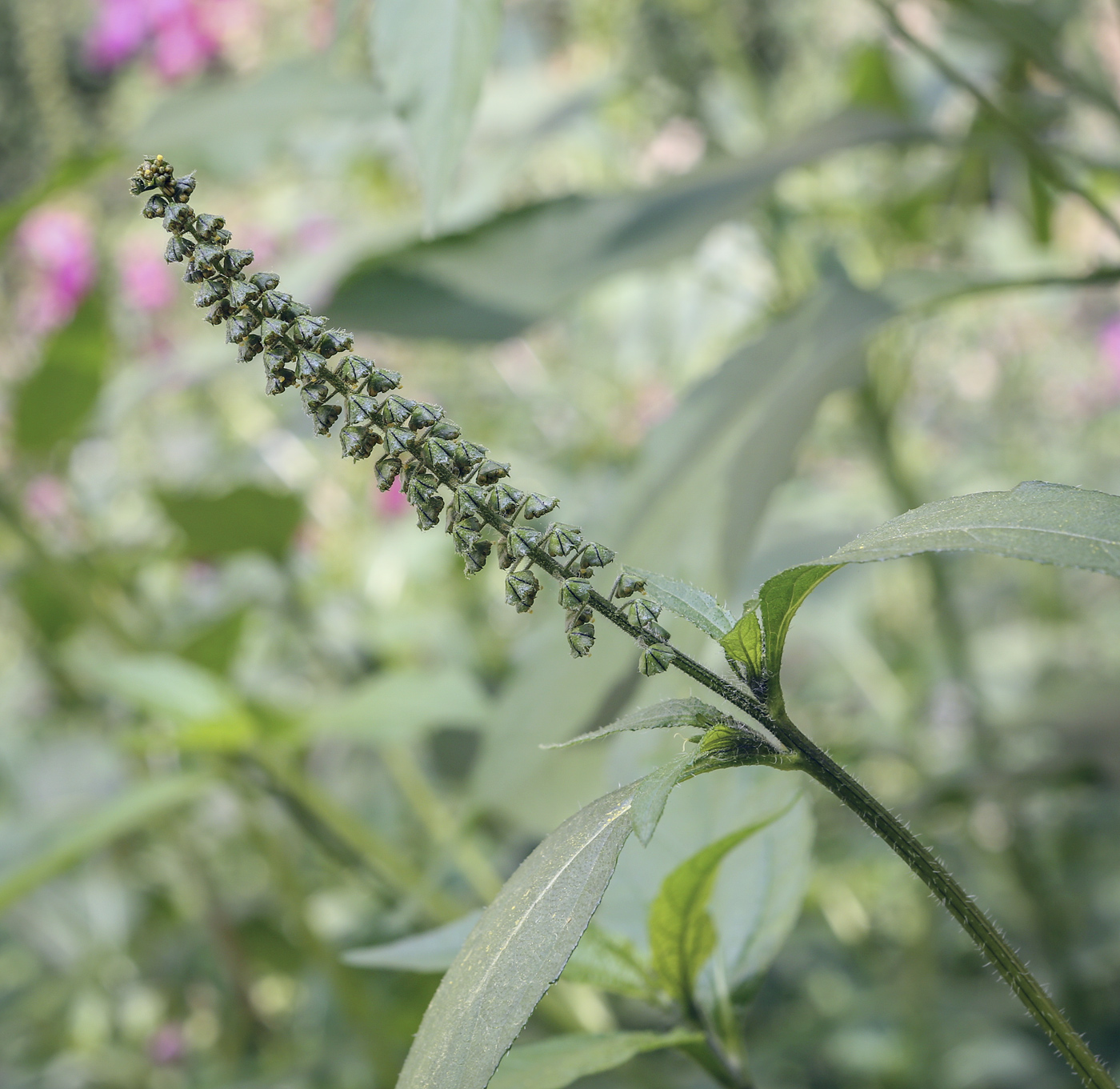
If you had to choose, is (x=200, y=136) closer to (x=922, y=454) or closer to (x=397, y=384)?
(x=397, y=384)

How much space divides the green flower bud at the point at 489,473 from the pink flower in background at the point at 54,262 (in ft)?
3.46

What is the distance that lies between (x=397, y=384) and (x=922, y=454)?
133cm

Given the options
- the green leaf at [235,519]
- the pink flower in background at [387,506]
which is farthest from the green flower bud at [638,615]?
the pink flower in background at [387,506]

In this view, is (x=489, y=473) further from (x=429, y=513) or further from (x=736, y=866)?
(x=736, y=866)

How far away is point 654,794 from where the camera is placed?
0.57ft

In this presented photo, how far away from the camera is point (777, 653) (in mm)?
194

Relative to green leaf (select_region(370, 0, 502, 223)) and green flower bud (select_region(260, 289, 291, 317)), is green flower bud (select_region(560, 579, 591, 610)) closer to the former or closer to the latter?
green flower bud (select_region(260, 289, 291, 317))

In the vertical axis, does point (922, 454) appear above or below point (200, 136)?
below

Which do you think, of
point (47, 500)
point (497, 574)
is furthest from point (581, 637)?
point (47, 500)

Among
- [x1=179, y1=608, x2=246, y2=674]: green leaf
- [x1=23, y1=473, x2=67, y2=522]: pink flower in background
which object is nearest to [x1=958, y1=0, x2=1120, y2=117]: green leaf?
[x1=179, y1=608, x2=246, y2=674]: green leaf

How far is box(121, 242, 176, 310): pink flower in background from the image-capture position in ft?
4.70

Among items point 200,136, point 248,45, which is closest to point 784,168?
point 200,136

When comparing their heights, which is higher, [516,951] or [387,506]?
[387,506]

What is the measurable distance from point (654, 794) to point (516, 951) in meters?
0.03
